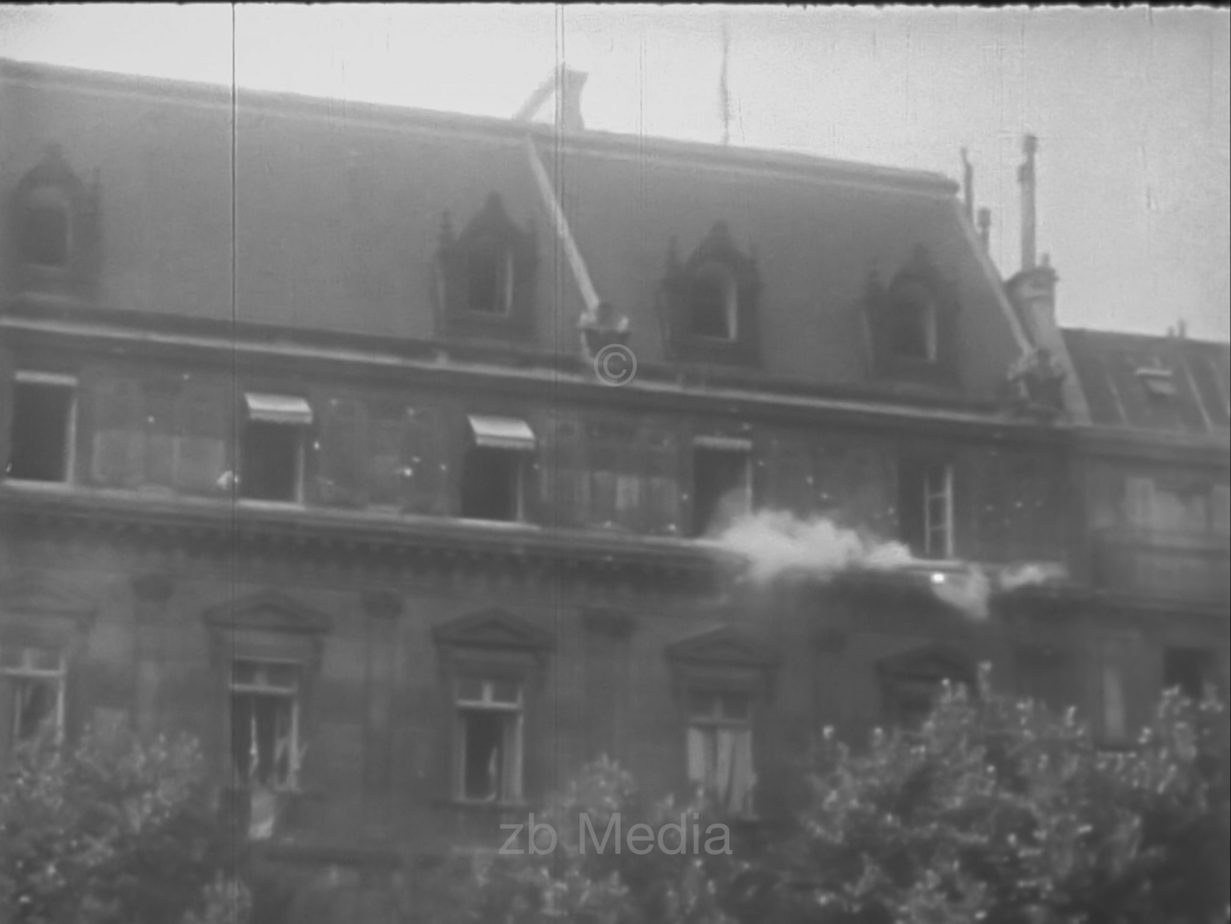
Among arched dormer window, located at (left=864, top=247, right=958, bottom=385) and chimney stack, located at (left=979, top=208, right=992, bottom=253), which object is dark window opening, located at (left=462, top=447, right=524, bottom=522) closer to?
arched dormer window, located at (left=864, top=247, right=958, bottom=385)

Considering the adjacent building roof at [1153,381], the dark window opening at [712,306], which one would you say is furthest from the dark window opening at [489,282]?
the adjacent building roof at [1153,381]

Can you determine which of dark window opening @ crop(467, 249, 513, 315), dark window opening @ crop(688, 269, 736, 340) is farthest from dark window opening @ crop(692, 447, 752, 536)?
dark window opening @ crop(467, 249, 513, 315)

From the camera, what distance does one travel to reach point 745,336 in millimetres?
4164

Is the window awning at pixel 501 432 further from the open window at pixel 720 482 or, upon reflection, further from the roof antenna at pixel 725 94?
the roof antenna at pixel 725 94

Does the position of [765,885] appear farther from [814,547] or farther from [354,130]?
[354,130]

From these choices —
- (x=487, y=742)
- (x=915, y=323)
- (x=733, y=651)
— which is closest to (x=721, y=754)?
(x=733, y=651)

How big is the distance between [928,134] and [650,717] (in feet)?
4.59

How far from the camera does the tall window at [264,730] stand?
388 cm

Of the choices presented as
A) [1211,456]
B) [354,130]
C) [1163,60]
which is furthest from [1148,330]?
[354,130]

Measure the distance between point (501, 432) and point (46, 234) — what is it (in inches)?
39.2

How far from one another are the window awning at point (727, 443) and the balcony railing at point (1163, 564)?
29.8 inches

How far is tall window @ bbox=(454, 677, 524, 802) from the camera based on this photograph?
3918 mm

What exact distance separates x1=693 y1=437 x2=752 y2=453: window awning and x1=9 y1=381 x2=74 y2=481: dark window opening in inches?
49.4

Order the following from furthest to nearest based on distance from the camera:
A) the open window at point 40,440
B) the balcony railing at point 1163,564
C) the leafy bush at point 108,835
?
the balcony railing at point 1163,564
the open window at point 40,440
the leafy bush at point 108,835
